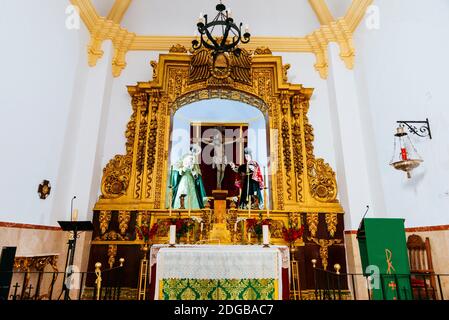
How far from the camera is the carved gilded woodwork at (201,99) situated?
6426 mm

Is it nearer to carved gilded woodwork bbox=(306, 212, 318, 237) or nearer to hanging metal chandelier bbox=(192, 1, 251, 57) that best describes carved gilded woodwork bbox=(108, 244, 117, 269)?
carved gilded woodwork bbox=(306, 212, 318, 237)

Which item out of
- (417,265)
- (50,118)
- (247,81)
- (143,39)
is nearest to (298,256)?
(417,265)

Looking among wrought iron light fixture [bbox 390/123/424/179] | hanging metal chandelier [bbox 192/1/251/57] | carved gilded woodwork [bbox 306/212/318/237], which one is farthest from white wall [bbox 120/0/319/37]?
carved gilded woodwork [bbox 306/212/318/237]

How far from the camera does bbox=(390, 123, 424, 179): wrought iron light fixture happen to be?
15.6ft

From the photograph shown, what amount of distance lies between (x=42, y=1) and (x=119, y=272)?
15.9 ft

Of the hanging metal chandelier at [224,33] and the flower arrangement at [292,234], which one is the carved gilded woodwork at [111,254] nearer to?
the flower arrangement at [292,234]

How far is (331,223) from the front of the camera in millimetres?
6238

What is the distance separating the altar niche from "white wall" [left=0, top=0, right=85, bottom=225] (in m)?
2.65

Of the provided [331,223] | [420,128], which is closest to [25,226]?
[331,223]

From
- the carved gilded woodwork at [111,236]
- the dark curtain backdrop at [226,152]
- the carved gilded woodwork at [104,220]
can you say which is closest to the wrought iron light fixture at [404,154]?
the dark curtain backdrop at [226,152]

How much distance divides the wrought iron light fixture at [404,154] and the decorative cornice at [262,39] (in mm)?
2557

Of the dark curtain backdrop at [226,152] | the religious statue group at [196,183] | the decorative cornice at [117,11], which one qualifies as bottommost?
the religious statue group at [196,183]
